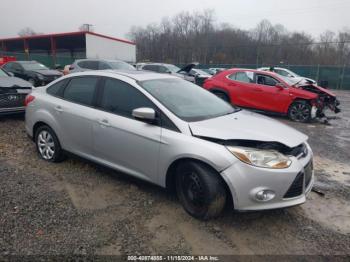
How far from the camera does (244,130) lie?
3.19 m

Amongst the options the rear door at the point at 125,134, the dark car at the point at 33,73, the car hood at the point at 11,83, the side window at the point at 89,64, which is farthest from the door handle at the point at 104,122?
the dark car at the point at 33,73

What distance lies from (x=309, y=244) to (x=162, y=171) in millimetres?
1674

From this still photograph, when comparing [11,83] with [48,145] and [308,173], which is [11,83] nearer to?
[48,145]

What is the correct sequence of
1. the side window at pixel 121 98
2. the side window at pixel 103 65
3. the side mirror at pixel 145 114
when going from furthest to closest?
the side window at pixel 103 65 → the side window at pixel 121 98 → the side mirror at pixel 145 114

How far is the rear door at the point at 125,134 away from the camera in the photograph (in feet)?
11.1

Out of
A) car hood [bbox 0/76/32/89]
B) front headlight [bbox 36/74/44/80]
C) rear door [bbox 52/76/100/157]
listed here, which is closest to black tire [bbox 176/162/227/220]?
rear door [bbox 52/76/100/157]

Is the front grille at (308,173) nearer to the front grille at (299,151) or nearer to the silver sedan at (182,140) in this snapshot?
the silver sedan at (182,140)

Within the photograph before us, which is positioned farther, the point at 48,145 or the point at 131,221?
the point at 48,145

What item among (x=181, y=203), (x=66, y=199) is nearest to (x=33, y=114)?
(x=66, y=199)

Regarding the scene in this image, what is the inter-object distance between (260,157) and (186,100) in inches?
53.2

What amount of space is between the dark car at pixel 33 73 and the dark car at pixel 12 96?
5.40 m

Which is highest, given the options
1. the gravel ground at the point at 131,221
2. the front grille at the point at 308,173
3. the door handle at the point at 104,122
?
the door handle at the point at 104,122

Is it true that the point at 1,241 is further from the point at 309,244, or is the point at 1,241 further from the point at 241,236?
the point at 309,244

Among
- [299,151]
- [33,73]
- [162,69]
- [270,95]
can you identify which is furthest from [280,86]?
[33,73]
